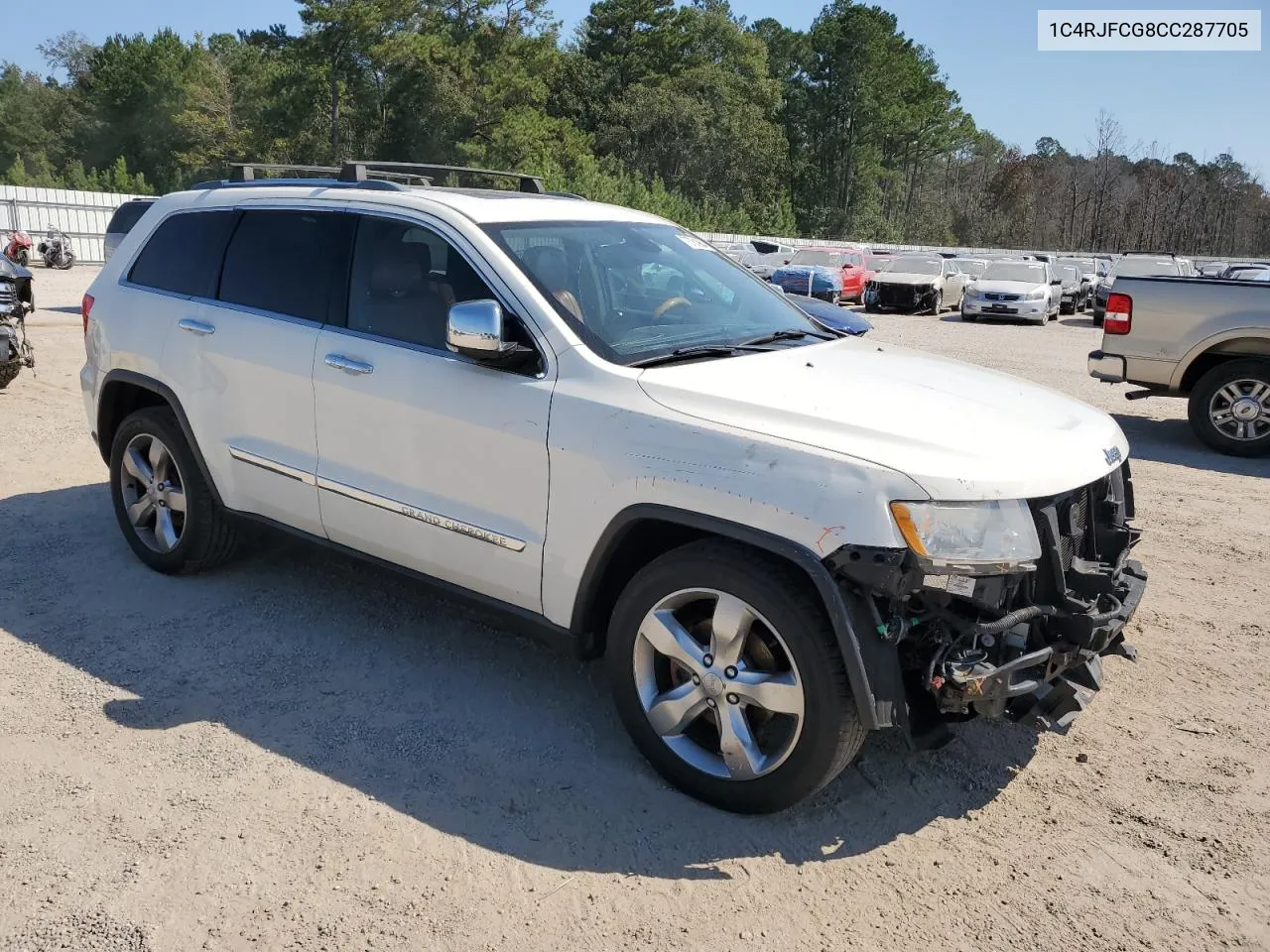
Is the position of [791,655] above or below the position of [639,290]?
below

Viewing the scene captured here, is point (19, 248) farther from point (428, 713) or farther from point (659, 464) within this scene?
point (659, 464)

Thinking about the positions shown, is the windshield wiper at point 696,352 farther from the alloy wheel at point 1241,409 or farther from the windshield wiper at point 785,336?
the alloy wheel at point 1241,409

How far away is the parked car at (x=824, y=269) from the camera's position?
24.4 metres

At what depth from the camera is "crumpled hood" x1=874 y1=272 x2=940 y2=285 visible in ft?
83.1

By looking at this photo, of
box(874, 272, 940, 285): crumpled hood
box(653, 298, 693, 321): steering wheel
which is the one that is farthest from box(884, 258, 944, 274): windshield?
box(653, 298, 693, 321): steering wheel

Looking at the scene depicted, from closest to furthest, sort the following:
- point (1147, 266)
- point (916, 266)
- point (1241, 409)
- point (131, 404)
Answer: point (131, 404) → point (1241, 409) → point (1147, 266) → point (916, 266)

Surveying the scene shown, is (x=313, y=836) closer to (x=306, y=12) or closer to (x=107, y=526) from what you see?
(x=107, y=526)

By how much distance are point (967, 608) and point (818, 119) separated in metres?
82.3

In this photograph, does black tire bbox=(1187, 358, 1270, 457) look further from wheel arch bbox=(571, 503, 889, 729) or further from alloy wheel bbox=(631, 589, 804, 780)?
wheel arch bbox=(571, 503, 889, 729)

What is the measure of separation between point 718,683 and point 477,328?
1.40 meters

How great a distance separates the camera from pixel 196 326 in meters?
4.67

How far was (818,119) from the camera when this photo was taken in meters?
79.4

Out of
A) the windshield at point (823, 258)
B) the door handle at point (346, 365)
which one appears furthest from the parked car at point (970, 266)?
the door handle at point (346, 365)

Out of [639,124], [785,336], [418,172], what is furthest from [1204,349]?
[639,124]
